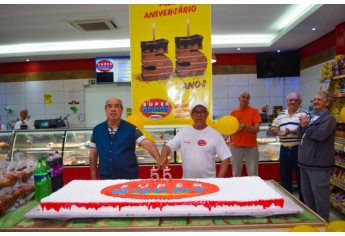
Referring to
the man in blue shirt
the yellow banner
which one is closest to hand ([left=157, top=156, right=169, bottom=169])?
the man in blue shirt

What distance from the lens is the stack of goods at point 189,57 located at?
3436 mm

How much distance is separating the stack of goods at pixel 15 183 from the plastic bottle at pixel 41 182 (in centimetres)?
11

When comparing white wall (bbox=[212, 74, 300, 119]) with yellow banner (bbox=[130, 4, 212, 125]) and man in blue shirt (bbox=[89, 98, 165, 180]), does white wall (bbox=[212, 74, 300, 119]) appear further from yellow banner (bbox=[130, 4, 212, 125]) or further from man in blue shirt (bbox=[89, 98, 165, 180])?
man in blue shirt (bbox=[89, 98, 165, 180])

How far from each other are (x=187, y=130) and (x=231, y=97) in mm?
6340

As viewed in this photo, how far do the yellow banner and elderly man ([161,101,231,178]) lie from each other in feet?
0.99

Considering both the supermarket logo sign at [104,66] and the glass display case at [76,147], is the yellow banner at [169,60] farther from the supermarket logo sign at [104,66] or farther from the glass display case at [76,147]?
the supermarket logo sign at [104,66]

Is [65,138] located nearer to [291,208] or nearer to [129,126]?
[129,126]

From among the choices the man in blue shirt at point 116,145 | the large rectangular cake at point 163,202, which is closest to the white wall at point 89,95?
the man in blue shirt at point 116,145

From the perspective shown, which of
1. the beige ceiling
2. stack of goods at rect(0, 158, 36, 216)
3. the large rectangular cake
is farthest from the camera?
the beige ceiling

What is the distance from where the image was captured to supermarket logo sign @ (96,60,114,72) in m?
9.01

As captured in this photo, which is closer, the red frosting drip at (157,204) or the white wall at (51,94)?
the red frosting drip at (157,204)

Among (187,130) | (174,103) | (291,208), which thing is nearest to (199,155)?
(187,130)

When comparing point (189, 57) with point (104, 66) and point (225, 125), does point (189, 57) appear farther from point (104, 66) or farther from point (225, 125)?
point (104, 66)

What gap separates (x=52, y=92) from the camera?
9.52 metres
